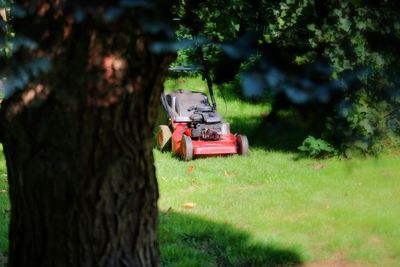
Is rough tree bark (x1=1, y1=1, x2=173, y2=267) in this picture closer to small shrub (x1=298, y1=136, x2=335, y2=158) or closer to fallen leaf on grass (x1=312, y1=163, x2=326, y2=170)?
fallen leaf on grass (x1=312, y1=163, x2=326, y2=170)

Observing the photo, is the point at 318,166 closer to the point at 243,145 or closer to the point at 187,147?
the point at 243,145

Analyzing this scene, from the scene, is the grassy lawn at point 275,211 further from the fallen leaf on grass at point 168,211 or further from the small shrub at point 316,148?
the small shrub at point 316,148

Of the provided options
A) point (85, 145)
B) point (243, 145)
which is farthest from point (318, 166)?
point (85, 145)

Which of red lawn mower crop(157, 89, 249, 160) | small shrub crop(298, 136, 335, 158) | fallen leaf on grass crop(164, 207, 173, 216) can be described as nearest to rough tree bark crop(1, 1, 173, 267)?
fallen leaf on grass crop(164, 207, 173, 216)

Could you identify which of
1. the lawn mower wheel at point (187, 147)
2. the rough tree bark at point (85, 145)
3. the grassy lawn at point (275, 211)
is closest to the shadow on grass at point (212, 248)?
the grassy lawn at point (275, 211)

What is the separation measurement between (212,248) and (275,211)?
3.40 ft

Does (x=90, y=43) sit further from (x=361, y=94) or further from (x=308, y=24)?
(x=361, y=94)

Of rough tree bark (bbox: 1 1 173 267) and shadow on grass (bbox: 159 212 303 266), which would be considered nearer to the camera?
rough tree bark (bbox: 1 1 173 267)

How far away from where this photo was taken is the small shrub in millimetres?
7289

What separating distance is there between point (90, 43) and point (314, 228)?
11.1 feet

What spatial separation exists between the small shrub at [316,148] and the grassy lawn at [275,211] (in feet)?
0.48

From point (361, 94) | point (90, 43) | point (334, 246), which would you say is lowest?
point (334, 246)

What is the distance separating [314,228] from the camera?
16.3ft

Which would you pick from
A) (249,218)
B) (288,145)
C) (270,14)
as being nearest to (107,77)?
(270,14)
